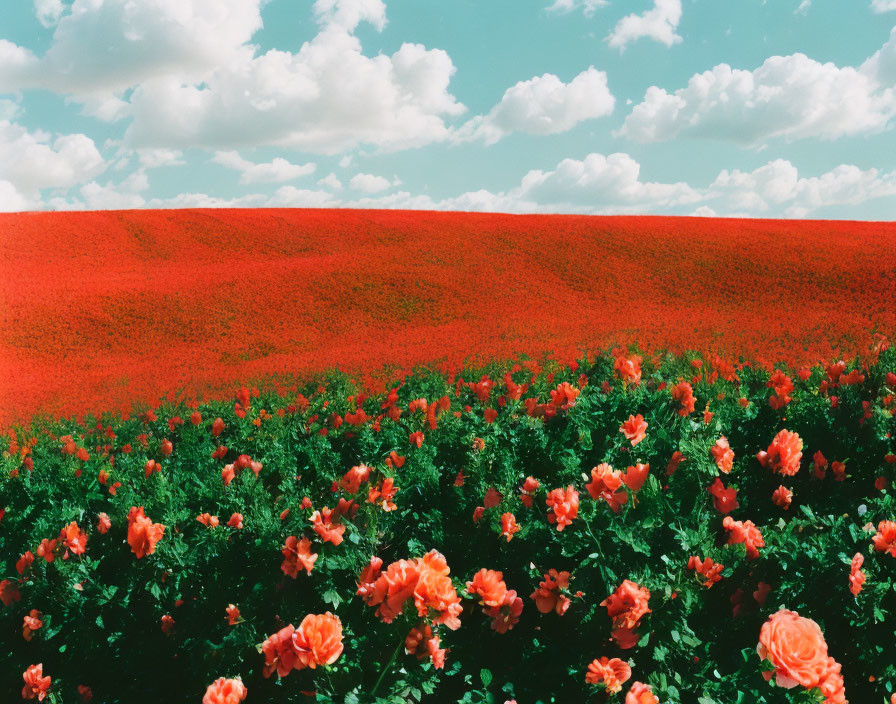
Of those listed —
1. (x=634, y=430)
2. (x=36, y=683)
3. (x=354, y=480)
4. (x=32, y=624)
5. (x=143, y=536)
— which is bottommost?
(x=36, y=683)

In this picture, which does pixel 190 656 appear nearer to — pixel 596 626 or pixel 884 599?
pixel 596 626

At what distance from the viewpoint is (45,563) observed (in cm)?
262

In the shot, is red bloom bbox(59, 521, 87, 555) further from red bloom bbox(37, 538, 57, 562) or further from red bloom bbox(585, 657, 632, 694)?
red bloom bbox(585, 657, 632, 694)

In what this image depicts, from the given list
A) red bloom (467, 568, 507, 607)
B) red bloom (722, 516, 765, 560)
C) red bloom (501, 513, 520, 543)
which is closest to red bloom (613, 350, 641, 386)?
red bloom (722, 516, 765, 560)

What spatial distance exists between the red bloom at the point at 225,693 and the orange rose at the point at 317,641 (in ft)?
0.81

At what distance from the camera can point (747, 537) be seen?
6.55 ft

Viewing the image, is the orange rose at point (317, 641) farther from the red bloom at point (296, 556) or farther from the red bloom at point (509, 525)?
the red bloom at point (509, 525)

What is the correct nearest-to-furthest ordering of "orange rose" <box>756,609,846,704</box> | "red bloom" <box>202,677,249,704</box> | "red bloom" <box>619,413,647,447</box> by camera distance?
"orange rose" <box>756,609,846,704</box> → "red bloom" <box>202,677,249,704</box> → "red bloom" <box>619,413,647,447</box>

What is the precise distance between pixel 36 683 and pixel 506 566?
71.7 inches

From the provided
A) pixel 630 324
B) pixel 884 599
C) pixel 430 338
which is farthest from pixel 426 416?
pixel 630 324

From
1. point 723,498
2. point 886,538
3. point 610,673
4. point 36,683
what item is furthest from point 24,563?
point 886,538

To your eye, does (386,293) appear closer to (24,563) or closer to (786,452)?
(24,563)

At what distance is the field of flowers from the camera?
1.64m

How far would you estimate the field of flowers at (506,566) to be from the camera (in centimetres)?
164
